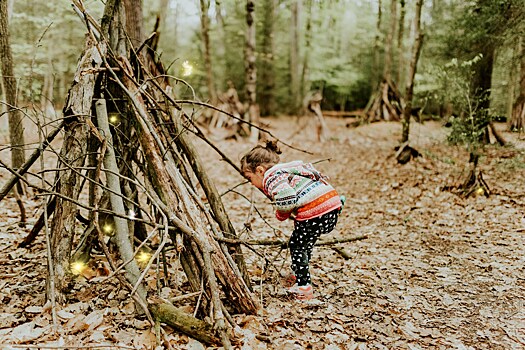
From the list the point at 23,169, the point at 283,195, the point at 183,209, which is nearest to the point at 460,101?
the point at 283,195

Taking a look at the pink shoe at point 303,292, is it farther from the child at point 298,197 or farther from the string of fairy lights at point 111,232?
the string of fairy lights at point 111,232

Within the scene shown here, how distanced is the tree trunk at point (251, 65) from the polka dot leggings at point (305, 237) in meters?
9.04

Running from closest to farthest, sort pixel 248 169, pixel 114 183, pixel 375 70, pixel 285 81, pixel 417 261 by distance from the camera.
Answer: pixel 114 183 < pixel 248 169 < pixel 417 261 < pixel 375 70 < pixel 285 81

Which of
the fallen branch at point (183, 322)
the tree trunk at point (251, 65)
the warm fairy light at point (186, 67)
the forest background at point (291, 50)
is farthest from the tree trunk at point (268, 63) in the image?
the fallen branch at point (183, 322)

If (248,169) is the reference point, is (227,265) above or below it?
below

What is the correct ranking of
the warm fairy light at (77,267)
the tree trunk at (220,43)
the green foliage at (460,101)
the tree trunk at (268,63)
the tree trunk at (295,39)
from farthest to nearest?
the tree trunk at (220,43)
the tree trunk at (268,63)
the tree trunk at (295,39)
the green foliage at (460,101)
the warm fairy light at (77,267)

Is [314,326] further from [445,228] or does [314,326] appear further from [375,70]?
[375,70]

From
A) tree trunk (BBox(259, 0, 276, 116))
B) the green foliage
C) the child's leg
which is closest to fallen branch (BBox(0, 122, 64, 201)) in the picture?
the child's leg

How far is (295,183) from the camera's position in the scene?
3070mm

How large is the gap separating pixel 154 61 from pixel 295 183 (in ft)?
5.45

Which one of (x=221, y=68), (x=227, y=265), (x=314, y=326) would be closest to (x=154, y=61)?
(x=227, y=265)

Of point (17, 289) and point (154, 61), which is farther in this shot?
point (154, 61)

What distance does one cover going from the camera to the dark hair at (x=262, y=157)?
3145mm

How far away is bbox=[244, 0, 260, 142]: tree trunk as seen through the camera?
11.2m
